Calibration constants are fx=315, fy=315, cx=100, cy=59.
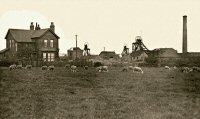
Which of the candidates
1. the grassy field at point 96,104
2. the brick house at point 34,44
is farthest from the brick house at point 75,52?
the grassy field at point 96,104

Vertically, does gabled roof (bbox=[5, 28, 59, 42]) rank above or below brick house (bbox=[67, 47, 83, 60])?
above

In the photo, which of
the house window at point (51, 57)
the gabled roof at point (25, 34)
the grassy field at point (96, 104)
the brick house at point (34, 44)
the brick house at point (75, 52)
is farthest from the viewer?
the brick house at point (75, 52)

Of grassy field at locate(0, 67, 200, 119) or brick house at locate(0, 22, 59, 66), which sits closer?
grassy field at locate(0, 67, 200, 119)

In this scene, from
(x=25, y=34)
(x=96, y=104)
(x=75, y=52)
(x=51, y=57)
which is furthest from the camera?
(x=75, y=52)

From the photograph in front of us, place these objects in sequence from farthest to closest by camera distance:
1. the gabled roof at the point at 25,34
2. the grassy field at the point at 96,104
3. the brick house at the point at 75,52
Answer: the brick house at the point at 75,52 → the gabled roof at the point at 25,34 → the grassy field at the point at 96,104

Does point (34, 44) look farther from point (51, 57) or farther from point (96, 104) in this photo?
point (96, 104)

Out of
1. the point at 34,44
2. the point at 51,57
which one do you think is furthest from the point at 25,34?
the point at 51,57

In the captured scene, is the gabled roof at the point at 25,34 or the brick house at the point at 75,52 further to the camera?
the brick house at the point at 75,52

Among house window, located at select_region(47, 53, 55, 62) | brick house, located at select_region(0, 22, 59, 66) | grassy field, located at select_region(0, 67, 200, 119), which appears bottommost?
grassy field, located at select_region(0, 67, 200, 119)

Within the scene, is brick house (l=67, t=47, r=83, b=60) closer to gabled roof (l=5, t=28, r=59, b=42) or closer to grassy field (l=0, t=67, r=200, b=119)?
gabled roof (l=5, t=28, r=59, b=42)

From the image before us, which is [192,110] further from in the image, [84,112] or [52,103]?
[52,103]

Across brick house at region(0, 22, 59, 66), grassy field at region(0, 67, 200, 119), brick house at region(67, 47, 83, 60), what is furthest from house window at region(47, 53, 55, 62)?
grassy field at region(0, 67, 200, 119)

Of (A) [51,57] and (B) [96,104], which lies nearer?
(B) [96,104]

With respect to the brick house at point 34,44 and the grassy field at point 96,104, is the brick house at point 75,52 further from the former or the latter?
the grassy field at point 96,104
